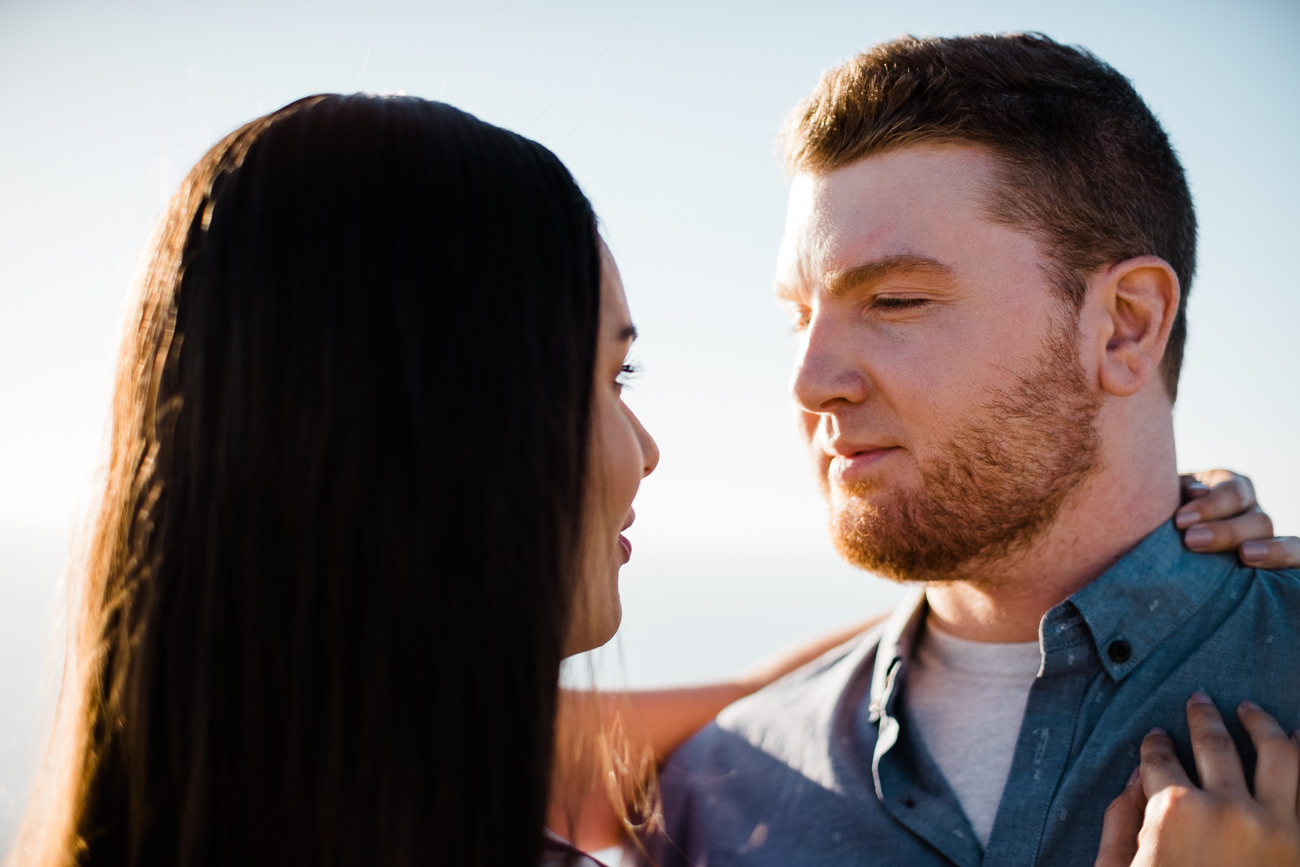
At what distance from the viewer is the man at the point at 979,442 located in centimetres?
204

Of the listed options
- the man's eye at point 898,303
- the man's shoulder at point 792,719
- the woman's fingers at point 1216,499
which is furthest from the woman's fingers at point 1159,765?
the man's eye at point 898,303

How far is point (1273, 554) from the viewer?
6.78 ft

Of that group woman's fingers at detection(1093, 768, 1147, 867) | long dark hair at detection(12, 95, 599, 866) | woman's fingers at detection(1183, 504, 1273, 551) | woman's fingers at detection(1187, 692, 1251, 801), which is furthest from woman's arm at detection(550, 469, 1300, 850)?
woman's fingers at detection(1093, 768, 1147, 867)

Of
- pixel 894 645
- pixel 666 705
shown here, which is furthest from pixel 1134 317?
pixel 666 705

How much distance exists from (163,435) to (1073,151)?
2.30 metres

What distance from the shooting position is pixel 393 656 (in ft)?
3.77

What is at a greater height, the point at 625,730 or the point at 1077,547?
the point at 1077,547

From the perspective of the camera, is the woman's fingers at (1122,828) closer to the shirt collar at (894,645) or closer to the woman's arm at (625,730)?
the shirt collar at (894,645)

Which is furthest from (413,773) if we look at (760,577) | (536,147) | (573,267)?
(760,577)

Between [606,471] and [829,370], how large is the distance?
3.32 ft

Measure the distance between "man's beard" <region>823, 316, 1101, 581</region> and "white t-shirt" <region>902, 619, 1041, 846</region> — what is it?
23 centimetres

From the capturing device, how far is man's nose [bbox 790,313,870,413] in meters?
2.30

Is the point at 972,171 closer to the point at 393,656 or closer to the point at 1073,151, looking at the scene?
the point at 1073,151

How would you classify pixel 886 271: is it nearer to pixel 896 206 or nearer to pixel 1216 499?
pixel 896 206
